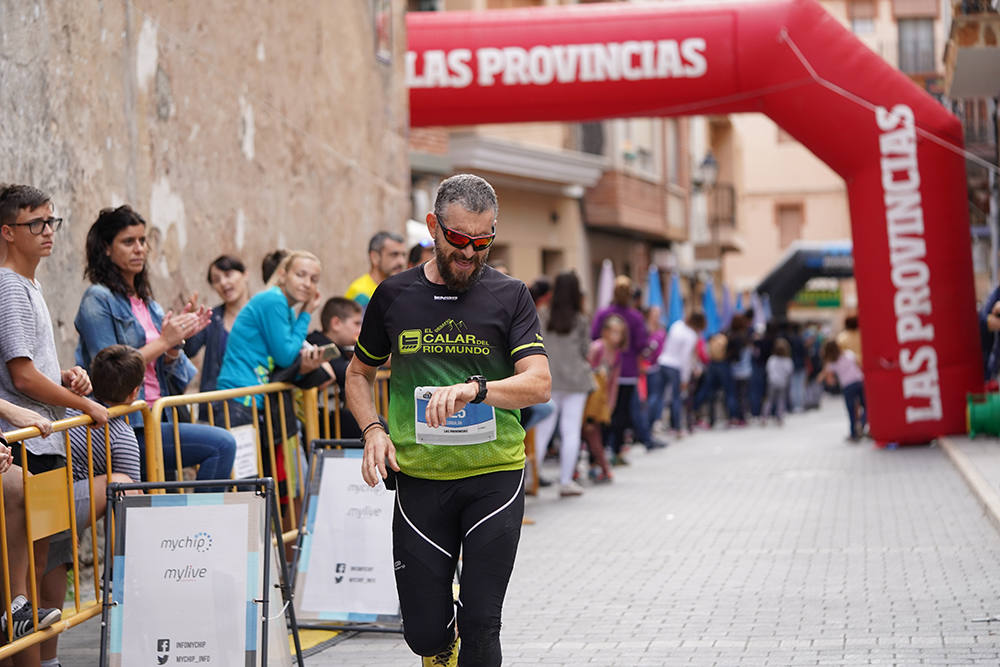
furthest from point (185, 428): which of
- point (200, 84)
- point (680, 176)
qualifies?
point (680, 176)

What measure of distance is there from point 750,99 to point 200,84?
6.70m

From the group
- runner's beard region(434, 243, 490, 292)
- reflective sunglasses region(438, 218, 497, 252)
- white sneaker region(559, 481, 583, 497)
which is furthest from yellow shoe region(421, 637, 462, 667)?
white sneaker region(559, 481, 583, 497)

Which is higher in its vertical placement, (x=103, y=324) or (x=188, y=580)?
(x=103, y=324)

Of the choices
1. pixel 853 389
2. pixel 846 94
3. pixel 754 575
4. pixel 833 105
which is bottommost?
pixel 754 575

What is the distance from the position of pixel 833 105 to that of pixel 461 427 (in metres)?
11.5

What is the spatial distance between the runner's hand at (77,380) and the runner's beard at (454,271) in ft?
7.20

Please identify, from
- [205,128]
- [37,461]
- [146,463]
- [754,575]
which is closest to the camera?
[37,461]

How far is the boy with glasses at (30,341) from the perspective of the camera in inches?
230

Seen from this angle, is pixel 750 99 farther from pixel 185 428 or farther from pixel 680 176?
pixel 680 176

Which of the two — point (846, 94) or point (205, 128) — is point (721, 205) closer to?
point (846, 94)

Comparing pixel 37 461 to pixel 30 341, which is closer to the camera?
pixel 37 461

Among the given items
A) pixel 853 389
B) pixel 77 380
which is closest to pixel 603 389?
pixel 853 389

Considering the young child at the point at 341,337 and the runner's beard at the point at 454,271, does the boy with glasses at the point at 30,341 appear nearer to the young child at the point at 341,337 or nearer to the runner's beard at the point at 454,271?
the runner's beard at the point at 454,271

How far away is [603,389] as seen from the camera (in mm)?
14250
